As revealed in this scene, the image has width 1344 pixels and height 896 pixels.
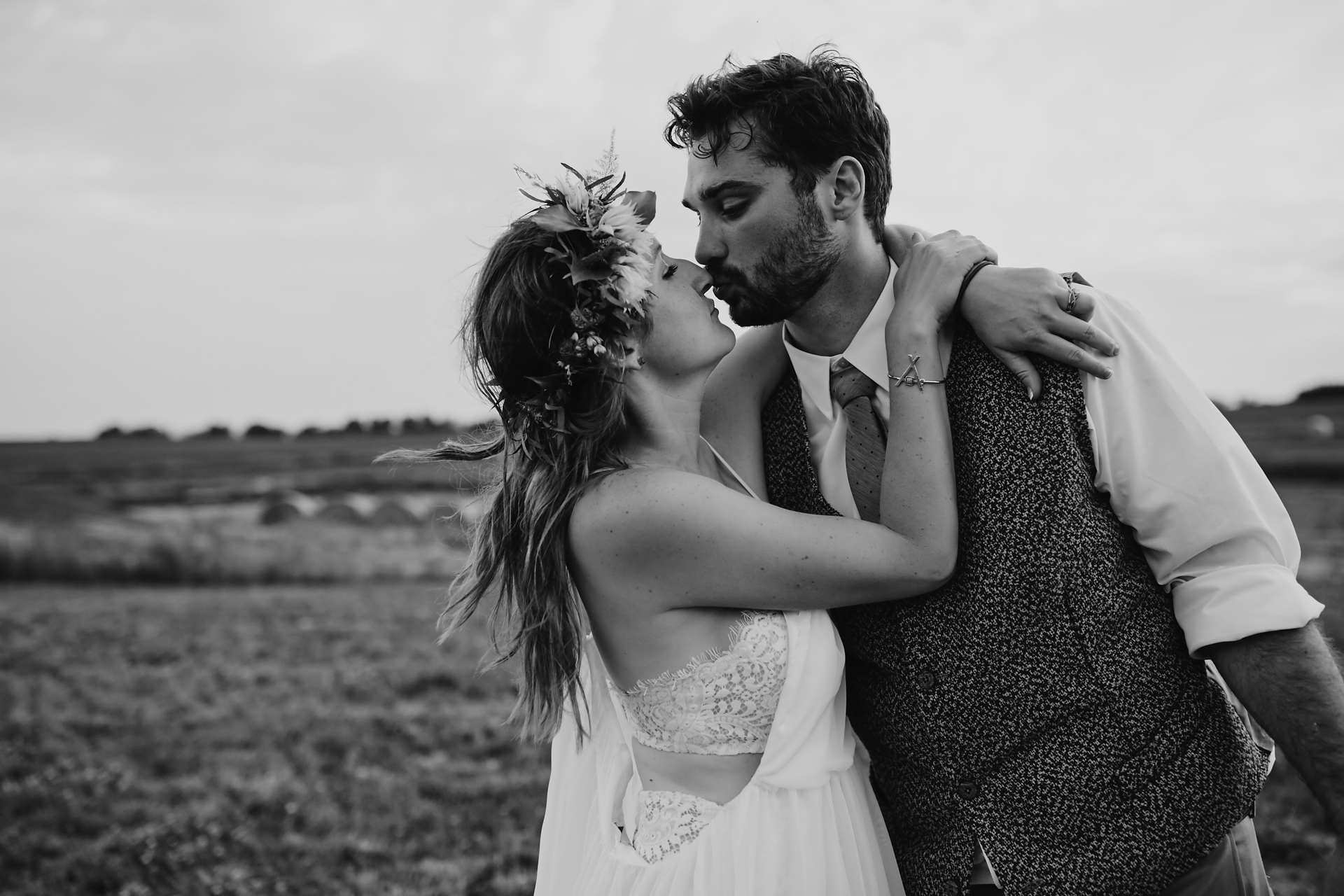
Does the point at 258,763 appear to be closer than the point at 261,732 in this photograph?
Yes

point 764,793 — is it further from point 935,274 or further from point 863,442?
point 935,274

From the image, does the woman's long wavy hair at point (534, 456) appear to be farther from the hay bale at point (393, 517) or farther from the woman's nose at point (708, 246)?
the hay bale at point (393, 517)

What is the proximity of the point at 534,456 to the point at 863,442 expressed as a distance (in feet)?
3.25

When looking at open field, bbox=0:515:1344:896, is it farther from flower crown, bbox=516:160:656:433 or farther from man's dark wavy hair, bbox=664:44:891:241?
man's dark wavy hair, bbox=664:44:891:241

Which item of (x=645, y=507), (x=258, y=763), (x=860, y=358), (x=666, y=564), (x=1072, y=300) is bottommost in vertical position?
(x=258, y=763)

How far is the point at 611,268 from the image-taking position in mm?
2938

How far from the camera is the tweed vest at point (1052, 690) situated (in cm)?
236

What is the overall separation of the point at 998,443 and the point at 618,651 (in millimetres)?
1210

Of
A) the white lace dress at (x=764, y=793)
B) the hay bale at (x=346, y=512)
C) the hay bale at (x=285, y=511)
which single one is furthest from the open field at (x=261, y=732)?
the hay bale at (x=285, y=511)

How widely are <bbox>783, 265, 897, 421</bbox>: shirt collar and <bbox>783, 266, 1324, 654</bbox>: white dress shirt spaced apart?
571 mm

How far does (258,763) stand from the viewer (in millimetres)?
7441

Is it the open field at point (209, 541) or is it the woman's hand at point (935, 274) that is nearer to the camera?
the woman's hand at point (935, 274)

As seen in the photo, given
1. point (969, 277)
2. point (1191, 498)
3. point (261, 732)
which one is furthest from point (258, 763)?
point (1191, 498)

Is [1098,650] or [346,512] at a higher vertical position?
[1098,650]
